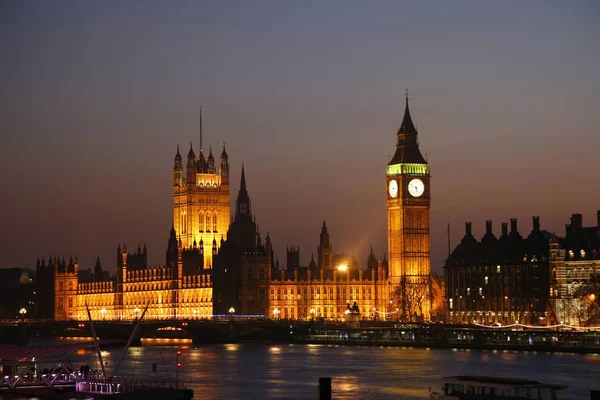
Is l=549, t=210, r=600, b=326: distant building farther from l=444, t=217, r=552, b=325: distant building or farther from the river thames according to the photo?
the river thames

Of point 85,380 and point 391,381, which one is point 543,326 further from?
point 85,380

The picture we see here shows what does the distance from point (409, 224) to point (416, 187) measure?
4388 millimetres

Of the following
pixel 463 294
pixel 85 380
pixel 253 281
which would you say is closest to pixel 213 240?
pixel 253 281

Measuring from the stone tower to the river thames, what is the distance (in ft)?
232

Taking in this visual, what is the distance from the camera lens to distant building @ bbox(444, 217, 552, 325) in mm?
140875

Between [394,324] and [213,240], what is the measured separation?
50.4m

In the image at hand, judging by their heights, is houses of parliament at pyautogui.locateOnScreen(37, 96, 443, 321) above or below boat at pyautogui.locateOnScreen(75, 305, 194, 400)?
above

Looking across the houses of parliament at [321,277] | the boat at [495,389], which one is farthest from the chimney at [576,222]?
the boat at [495,389]

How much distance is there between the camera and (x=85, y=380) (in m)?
69.8

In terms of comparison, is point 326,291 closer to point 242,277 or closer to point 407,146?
point 242,277

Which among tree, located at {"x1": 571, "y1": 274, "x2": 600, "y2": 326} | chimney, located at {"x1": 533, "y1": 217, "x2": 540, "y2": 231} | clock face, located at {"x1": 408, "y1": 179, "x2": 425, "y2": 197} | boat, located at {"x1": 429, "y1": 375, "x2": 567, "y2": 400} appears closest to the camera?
boat, located at {"x1": 429, "y1": 375, "x2": 567, "y2": 400}

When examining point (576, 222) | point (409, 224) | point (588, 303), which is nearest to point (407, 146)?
point (409, 224)

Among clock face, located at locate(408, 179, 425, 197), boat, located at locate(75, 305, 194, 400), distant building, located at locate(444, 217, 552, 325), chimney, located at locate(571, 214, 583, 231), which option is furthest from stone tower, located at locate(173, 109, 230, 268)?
boat, located at locate(75, 305, 194, 400)

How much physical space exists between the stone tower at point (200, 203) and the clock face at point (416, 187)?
128 ft
